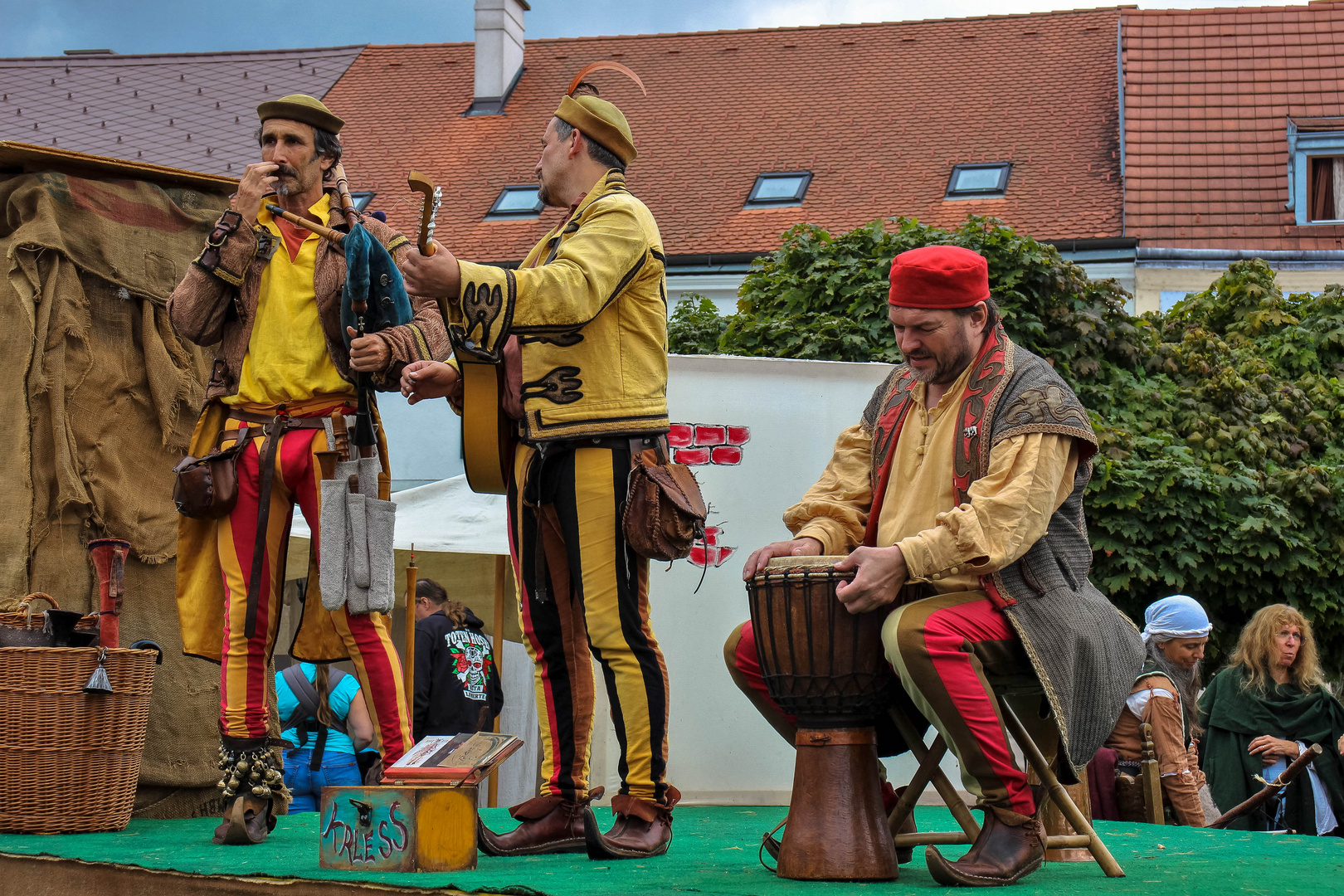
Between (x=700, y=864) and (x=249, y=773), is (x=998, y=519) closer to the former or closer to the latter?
(x=700, y=864)

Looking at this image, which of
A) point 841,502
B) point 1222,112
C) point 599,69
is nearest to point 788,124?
point 1222,112

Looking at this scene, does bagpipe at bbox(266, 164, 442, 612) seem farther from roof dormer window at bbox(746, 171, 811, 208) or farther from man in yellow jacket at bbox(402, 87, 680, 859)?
roof dormer window at bbox(746, 171, 811, 208)

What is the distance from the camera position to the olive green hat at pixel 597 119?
12.8ft

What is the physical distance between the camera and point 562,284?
3.47 metres

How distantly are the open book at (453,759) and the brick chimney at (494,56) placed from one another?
65.8 feet

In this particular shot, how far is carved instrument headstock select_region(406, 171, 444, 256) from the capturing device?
3205 millimetres

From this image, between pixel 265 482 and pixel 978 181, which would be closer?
pixel 265 482

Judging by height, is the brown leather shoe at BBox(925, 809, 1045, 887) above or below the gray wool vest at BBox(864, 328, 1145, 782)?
below

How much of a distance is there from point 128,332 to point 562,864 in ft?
9.32

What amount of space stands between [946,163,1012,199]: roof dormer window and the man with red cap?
15.6 meters

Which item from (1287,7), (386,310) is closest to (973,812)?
(386,310)

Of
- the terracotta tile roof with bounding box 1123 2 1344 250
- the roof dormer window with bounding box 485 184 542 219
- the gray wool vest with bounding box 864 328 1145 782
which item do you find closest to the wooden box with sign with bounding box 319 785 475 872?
the gray wool vest with bounding box 864 328 1145 782

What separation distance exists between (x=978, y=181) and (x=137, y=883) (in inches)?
680

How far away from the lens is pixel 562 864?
3.34 m
